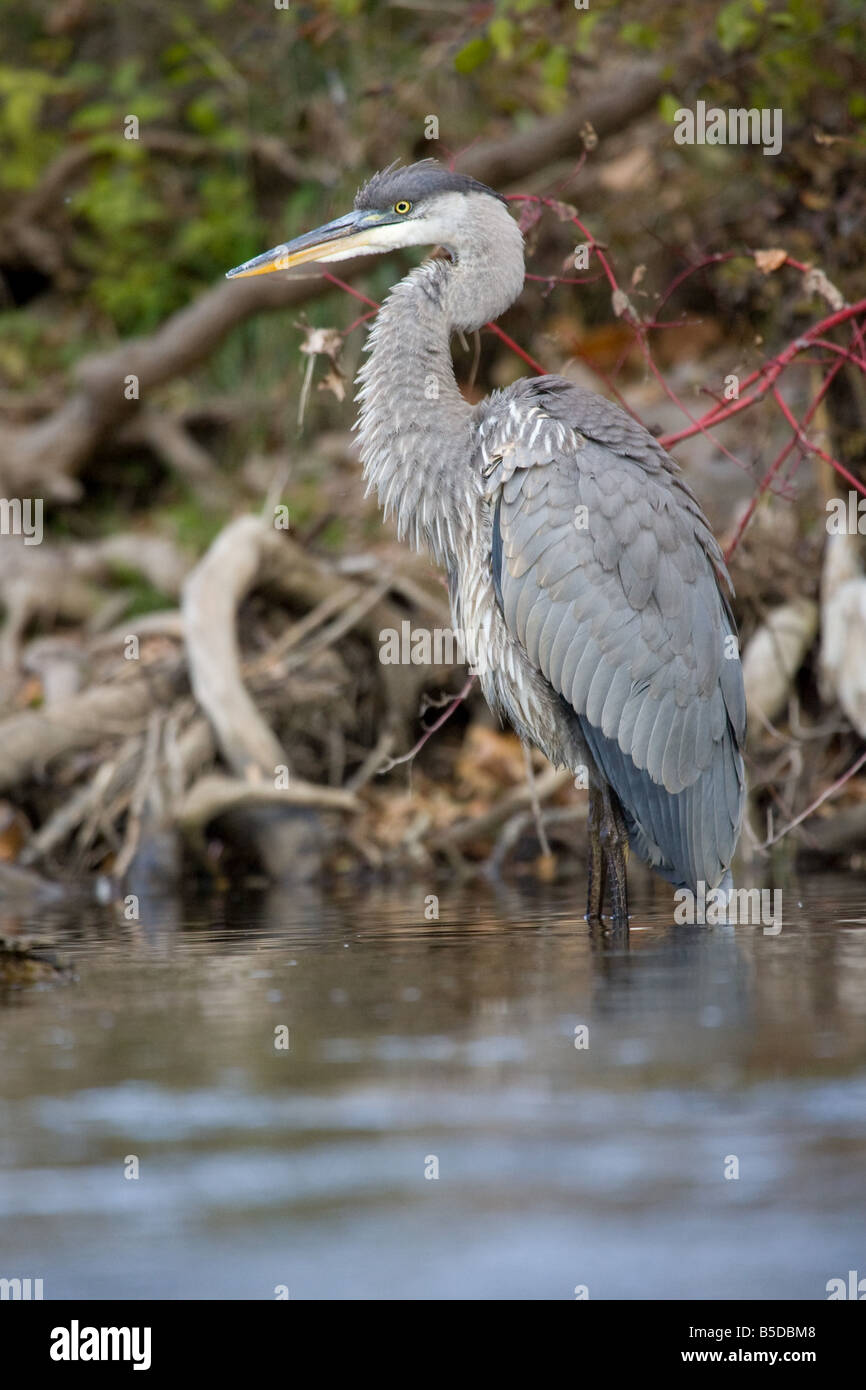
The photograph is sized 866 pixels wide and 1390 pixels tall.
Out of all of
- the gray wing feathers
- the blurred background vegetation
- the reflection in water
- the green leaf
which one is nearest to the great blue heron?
the gray wing feathers

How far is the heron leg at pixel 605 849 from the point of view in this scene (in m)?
5.88

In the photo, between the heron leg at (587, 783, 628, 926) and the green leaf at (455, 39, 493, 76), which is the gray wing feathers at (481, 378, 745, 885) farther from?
the green leaf at (455, 39, 493, 76)

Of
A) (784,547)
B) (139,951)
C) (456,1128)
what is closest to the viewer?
(456,1128)

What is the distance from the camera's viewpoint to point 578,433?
5.75 metres

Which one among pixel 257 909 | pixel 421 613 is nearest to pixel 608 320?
pixel 421 613

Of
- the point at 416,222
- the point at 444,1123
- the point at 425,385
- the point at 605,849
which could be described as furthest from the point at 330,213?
the point at 444,1123

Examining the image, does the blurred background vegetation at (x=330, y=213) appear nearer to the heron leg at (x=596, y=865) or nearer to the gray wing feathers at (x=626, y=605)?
the heron leg at (x=596, y=865)

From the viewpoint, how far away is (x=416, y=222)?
6293 mm

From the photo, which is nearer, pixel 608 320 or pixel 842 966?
pixel 842 966

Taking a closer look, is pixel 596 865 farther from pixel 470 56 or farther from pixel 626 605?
pixel 470 56
